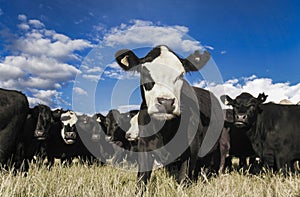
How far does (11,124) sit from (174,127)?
2745 millimetres

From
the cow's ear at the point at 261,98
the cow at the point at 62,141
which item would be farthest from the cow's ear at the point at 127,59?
the cow at the point at 62,141

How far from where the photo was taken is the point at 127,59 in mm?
5746

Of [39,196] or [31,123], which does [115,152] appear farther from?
[39,196]

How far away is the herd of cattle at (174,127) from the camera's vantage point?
5.27m

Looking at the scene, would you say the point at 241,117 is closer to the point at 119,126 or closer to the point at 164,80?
the point at 164,80

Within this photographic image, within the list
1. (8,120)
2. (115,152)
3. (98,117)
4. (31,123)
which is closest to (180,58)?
(8,120)

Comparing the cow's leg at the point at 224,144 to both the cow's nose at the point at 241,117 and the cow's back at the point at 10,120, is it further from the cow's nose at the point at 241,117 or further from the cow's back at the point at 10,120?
the cow's back at the point at 10,120

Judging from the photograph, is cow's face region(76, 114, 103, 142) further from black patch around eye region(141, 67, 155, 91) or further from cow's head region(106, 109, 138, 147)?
black patch around eye region(141, 67, 155, 91)

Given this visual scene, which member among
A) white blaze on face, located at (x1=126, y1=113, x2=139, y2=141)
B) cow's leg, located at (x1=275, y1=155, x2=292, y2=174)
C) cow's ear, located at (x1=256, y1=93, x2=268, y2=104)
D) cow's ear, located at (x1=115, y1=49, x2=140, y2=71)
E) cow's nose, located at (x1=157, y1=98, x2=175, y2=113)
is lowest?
cow's leg, located at (x1=275, y1=155, x2=292, y2=174)

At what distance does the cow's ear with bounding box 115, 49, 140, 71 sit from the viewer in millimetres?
5662

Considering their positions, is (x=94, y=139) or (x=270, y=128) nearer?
(x=270, y=128)

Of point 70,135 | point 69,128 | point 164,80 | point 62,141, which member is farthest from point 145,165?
point 69,128

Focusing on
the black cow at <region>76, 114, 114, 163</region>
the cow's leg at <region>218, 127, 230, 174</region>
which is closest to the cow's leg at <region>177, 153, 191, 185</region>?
the cow's leg at <region>218, 127, 230, 174</region>

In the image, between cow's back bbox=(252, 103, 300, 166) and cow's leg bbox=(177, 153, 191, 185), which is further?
cow's back bbox=(252, 103, 300, 166)
